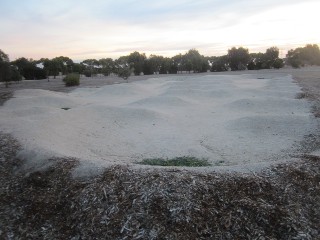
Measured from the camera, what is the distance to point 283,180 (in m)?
8.87

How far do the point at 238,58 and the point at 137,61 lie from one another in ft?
83.3

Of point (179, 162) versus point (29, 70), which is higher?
point (29, 70)

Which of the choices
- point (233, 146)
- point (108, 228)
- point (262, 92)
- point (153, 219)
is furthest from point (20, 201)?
point (262, 92)

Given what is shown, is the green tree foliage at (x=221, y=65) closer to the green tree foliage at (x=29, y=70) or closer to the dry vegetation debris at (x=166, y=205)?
the green tree foliage at (x=29, y=70)

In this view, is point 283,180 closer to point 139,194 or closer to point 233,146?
point 139,194

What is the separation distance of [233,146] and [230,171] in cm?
523

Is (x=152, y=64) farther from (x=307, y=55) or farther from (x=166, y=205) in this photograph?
(x=166, y=205)

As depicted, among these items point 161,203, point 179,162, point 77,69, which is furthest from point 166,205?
point 77,69

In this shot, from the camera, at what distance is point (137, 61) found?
285 ft

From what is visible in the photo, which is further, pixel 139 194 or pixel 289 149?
pixel 289 149

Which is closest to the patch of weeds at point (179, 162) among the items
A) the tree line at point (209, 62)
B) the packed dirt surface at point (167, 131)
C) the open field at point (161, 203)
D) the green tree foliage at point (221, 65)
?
the packed dirt surface at point (167, 131)

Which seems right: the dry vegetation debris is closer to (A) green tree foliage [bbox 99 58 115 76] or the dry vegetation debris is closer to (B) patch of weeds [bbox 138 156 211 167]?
(B) patch of weeds [bbox 138 156 211 167]

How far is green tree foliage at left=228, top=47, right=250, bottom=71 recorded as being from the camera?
3167 inches

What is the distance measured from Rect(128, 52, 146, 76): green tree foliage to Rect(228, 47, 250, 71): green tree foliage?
2141 centimetres
